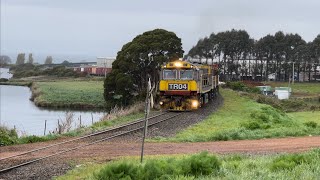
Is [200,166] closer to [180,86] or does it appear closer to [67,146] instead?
[67,146]

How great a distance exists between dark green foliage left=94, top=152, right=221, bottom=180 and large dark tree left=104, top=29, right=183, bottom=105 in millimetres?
34259

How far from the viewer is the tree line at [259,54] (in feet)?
326

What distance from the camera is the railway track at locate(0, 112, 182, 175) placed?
13.5 metres

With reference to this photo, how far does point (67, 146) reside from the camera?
56.6 ft

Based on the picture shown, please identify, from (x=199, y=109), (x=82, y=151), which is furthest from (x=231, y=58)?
(x=82, y=151)

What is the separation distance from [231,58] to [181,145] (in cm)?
8912

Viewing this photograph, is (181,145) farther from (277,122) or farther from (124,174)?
(277,122)

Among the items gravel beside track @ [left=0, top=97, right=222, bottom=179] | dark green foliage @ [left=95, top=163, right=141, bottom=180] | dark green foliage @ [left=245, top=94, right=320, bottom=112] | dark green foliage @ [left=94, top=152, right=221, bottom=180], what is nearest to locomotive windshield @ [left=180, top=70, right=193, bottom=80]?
gravel beside track @ [left=0, top=97, right=222, bottom=179]

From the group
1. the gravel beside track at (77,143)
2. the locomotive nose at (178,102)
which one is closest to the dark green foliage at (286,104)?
the gravel beside track at (77,143)

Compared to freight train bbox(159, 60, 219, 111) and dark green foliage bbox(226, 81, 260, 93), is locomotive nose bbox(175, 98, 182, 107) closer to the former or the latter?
freight train bbox(159, 60, 219, 111)

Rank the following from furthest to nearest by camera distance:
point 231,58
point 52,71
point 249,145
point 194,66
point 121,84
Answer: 1. point 52,71
2. point 231,58
3. point 121,84
4. point 194,66
5. point 249,145

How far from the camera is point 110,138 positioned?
19.4 meters

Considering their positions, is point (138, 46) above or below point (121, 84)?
above

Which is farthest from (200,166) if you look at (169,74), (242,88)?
(242,88)
